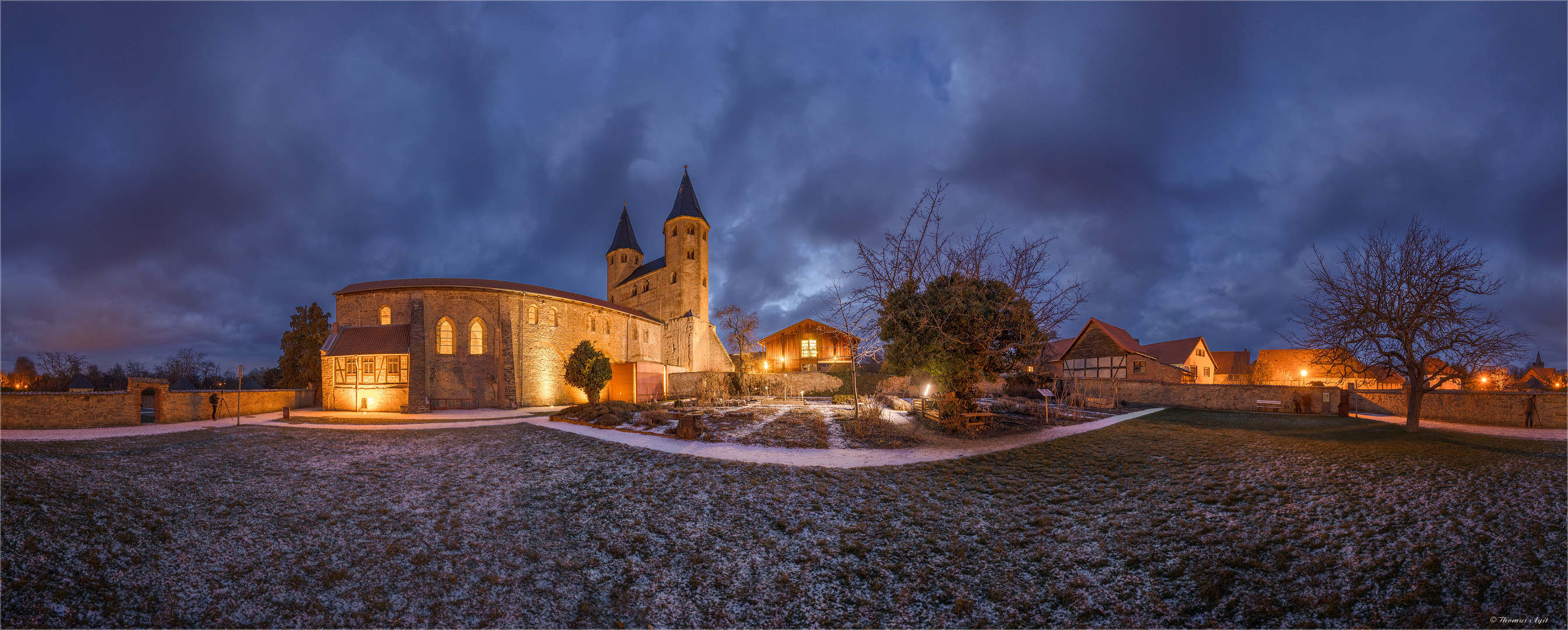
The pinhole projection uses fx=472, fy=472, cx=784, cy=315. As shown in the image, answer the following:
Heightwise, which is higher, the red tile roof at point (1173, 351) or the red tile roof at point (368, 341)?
the red tile roof at point (368, 341)

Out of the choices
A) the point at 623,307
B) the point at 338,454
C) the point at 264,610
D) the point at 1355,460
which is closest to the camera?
the point at 264,610

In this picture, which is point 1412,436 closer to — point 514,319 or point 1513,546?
point 1513,546

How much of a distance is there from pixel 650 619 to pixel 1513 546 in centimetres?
874

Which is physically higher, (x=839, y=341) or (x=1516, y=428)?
(x=839, y=341)

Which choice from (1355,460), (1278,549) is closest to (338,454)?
(1278,549)

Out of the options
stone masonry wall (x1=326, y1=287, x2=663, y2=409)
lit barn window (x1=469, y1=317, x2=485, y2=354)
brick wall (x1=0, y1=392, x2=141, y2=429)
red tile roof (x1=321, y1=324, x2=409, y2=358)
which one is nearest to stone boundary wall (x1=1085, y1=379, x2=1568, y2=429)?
stone masonry wall (x1=326, y1=287, x2=663, y2=409)

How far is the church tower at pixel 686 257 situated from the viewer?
129 ft

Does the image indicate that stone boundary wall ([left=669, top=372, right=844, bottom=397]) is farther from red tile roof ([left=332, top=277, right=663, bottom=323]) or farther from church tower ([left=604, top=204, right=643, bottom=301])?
church tower ([left=604, top=204, right=643, bottom=301])

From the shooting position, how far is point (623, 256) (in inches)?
1866

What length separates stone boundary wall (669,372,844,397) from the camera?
26.6 metres

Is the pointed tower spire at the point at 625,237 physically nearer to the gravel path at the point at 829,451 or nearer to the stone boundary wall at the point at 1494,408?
the gravel path at the point at 829,451

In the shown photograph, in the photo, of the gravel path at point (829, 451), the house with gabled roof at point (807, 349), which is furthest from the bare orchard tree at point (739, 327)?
the gravel path at point (829, 451)

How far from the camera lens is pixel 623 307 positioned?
1268 inches

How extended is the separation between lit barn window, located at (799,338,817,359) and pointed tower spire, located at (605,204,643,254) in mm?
20454
